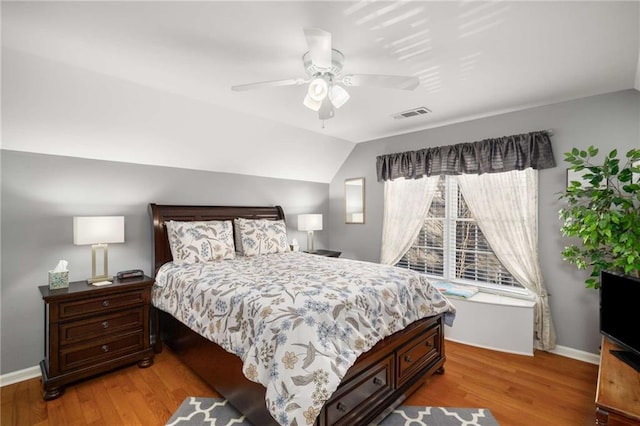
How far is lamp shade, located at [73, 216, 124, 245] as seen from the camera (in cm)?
248

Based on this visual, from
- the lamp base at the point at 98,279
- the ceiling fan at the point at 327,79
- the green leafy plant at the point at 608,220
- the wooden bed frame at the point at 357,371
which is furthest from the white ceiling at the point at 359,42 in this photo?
the wooden bed frame at the point at 357,371

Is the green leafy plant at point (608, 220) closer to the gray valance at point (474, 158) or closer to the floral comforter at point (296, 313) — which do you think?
the gray valance at point (474, 158)

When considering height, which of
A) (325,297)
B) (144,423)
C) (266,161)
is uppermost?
(266,161)

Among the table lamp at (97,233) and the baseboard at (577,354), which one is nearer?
the table lamp at (97,233)

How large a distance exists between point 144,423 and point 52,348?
979mm

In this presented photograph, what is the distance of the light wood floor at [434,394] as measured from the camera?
6.66 ft

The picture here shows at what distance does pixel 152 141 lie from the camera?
3035mm

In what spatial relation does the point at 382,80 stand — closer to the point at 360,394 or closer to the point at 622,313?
the point at 360,394

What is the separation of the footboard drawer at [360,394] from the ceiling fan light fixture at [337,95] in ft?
6.01

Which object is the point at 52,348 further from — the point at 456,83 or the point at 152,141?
the point at 456,83

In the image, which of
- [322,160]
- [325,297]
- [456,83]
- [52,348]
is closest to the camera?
[325,297]

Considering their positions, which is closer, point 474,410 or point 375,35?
point 375,35

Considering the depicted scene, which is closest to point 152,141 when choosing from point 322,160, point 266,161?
point 266,161

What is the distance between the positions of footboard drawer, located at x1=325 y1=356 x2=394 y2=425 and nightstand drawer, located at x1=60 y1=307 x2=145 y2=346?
6.58 feet
